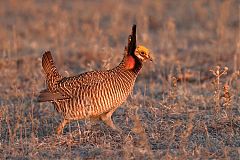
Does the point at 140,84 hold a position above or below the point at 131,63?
below

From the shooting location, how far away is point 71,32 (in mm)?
15047

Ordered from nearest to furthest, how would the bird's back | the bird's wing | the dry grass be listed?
the dry grass
the bird's back
the bird's wing

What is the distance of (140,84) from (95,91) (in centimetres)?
353

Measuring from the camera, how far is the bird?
6469 mm

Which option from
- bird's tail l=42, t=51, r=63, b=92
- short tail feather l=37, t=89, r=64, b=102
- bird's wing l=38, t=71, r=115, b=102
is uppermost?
bird's tail l=42, t=51, r=63, b=92

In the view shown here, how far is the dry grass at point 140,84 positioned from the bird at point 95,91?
0.21 meters

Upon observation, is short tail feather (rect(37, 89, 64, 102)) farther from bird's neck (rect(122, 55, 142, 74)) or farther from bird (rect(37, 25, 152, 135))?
bird's neck (rect(122, 55, 142, 74))

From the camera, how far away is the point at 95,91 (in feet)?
21.2

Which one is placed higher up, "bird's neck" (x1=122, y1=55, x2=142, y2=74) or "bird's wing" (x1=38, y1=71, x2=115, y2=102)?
"bird's neck" (x1=122, y1=55, x2=142, y2=74)

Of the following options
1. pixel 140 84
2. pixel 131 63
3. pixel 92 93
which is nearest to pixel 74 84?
pixel 92 93

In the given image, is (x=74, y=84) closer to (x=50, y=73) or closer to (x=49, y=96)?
(x=49, y=96)

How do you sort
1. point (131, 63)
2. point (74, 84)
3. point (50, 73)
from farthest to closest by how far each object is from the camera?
point (50, 73) → point (131, 63) → point (74, 84)

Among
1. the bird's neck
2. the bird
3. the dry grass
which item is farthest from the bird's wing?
the dry grass

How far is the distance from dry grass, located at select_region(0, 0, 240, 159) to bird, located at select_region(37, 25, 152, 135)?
210mm
